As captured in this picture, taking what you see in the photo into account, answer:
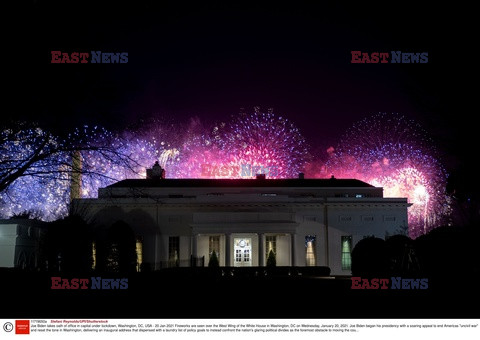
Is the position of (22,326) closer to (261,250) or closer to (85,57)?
(85,57)

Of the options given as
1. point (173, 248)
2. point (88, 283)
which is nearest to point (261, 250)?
point (173, 248)

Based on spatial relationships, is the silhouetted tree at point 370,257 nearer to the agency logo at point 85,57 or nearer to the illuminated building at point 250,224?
the agency logo at point 85,57

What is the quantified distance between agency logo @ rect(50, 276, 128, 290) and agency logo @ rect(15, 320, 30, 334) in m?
4.41

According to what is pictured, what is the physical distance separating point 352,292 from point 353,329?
3031 millimetres

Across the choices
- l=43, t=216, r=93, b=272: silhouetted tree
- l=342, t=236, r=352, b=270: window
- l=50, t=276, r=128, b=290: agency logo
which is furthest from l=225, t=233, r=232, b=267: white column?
l=50, t=276, r=128, b=290: agency logo

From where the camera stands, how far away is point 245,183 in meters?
59.5

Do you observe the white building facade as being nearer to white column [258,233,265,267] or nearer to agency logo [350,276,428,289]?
white column [258,233,265,267]

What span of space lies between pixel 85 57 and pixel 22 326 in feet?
29.0

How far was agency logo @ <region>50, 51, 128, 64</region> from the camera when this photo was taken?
17.4m

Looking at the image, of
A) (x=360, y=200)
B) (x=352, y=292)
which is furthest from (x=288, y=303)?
(x=360, y=200)

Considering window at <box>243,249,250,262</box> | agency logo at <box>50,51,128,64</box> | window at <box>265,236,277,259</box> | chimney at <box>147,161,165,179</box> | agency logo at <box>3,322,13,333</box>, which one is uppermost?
chimney at <box>147,161,165,179</box>

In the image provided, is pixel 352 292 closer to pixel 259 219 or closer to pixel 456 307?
pixel 456 307

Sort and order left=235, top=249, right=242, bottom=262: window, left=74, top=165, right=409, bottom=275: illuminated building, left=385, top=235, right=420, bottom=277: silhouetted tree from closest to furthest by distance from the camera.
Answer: left=385, top=235, right=420, bottom=277: silhouetted tree
left=74, top=165, right=409, bottom=275: illuminated building
left=235, top=249, right=242, bottom=262: window

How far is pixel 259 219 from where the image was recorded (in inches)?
2116
